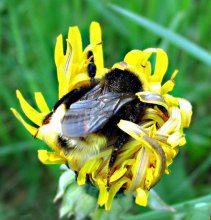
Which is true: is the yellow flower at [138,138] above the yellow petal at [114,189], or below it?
above

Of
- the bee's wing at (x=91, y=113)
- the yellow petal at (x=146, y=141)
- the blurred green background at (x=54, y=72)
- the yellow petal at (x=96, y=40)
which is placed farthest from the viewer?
the blurred green background at (x=54, y=72)

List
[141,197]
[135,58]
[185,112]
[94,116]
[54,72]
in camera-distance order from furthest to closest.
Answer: [54,72], [135,58], [185,112], [141,197], [94,116]

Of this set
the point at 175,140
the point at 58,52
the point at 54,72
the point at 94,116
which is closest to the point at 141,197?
the point at 175,140

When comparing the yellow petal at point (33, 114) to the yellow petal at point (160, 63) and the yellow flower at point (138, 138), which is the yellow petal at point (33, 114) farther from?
the yellow petal at point (160, 63)

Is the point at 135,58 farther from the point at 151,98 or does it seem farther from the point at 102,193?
the point at 102,193

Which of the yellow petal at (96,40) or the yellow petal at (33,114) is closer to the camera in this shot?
the yellow petal at (33,114)

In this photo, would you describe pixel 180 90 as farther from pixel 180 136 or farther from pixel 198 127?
pixel 180 136

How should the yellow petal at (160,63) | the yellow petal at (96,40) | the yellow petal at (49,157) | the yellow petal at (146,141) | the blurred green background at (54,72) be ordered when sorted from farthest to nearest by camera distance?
the blurred green background at (54,72)
the yellow petal at (96,40)
the yellow petal at (160,63)
the yellow petal at (49,157)
the yellow petal at (146,141)

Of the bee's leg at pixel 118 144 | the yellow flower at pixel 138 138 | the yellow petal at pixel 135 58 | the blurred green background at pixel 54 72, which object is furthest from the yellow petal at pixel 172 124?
the blurred green background at pixel 54 72
